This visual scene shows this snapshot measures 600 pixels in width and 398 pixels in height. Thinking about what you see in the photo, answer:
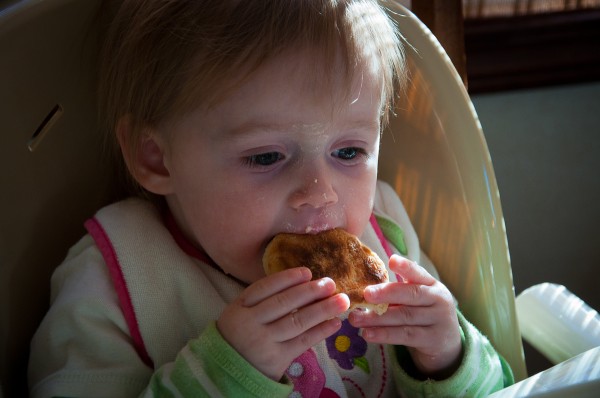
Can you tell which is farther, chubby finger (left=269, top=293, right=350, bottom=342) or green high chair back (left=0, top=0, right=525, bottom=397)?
green high chair back (left=0, top=0, right=525, bottom=397)

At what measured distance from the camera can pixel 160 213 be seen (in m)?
0.94

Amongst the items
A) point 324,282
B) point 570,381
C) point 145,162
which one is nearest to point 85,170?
point 145,162

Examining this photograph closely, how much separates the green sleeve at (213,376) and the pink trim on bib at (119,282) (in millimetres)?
73

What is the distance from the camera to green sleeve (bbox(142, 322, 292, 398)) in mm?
718

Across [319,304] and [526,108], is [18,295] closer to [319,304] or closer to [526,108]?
[319,304]

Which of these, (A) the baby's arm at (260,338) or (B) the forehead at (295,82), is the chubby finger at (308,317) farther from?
(B) the forehead at (295,82)

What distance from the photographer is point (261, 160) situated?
0.77 m

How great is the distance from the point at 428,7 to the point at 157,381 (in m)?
0.71

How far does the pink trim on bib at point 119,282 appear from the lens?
2.68 feet

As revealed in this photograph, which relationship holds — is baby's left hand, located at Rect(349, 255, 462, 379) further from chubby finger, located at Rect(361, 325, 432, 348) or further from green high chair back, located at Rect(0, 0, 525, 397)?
green high chair back, located at Rect(0, 0, 525, 397)

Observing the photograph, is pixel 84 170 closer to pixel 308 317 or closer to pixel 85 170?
pixel 85 170

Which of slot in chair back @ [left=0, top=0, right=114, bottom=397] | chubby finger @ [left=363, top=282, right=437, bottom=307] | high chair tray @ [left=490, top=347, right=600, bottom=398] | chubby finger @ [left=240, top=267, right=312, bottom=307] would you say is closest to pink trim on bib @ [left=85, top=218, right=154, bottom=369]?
slot in chair back @ [left=0, top=0, right=114, bottom=397]

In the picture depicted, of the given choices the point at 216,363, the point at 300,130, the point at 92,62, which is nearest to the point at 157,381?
the point at 216,363

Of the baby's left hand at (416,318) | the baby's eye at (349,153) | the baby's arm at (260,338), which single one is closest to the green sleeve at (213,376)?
the baby's arm at (260,338)
